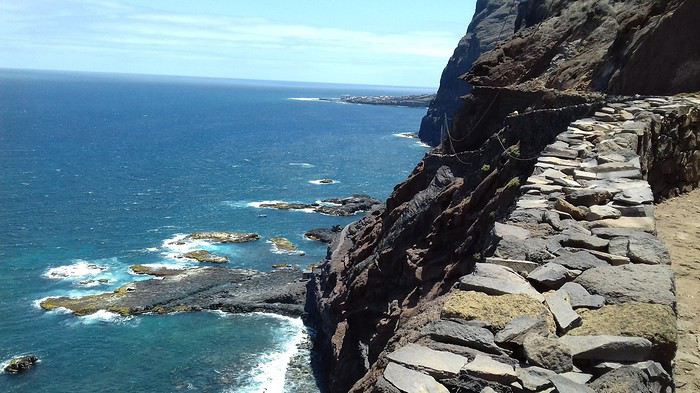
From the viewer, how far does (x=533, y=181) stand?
12.2 metres

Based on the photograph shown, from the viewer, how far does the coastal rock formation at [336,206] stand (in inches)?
3258

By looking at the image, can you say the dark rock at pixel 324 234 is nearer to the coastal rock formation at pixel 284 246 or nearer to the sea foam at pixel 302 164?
the coastal rock formation at pixel 284 246

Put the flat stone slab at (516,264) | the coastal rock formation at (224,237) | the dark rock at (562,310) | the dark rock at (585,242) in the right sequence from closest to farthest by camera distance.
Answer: the dark rock at (562,310) < the flat stone slab at (516,264) < the dark rock at (585,242) < the coastal rock formation at (224,237)

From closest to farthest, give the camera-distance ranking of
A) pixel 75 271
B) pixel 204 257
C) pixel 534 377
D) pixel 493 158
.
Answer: pixel 534 377 < pixel 493 158 < pixel 75 271 < pixel 204 257

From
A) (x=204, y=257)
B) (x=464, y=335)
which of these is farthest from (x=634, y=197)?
(x=204, y=257)

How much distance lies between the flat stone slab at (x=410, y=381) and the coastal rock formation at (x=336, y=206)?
247 ft

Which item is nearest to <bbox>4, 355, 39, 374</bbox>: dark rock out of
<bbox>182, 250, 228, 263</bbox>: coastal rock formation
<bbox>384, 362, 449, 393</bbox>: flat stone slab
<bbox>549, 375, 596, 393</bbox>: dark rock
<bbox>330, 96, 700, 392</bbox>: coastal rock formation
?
<bbox>182, 250, 228, 263</bbox>: coastal rock formation

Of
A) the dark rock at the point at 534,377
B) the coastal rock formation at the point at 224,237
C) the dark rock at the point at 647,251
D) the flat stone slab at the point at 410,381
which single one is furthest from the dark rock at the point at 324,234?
the dark rock at the point at 534,377

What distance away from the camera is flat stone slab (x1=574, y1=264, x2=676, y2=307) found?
714 cm

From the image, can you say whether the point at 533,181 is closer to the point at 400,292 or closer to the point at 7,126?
the point at 400,292

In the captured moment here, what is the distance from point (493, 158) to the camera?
89.0 feet

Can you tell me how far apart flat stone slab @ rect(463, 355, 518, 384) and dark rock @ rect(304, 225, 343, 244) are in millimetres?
63686

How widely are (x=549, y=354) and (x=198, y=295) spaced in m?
50.2

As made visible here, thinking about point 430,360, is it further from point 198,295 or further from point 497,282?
point 198,295
